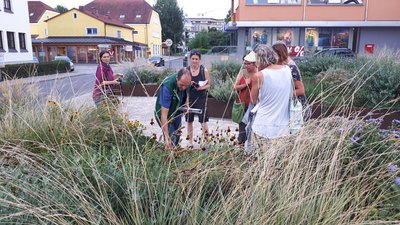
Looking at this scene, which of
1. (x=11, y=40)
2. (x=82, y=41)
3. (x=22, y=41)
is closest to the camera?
(x=11, y=40)

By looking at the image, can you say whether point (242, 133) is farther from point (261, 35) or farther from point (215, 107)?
point (261, 35)

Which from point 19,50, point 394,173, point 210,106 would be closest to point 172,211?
point 394,173

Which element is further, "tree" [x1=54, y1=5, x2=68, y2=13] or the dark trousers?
"tree" [x1=54, y1=5, x2=68, y2=13]

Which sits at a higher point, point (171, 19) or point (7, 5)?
point (171, 19)

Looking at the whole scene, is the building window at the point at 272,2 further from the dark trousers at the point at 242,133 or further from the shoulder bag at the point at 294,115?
the shoulder bag at the point at 294,115

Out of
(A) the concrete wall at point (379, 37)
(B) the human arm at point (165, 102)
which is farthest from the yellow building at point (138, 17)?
(B) the human arm at point (165, 102)

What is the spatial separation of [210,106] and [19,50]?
1006 inches

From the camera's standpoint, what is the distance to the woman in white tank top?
3467 millimetres

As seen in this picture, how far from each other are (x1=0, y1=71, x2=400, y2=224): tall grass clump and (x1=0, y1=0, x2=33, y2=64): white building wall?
1064 inches

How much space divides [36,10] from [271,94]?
215 feet

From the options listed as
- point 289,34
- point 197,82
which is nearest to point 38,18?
point 289,34

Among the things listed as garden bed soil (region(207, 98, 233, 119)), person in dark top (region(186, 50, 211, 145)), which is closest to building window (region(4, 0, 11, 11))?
garden bed soil (region(207, 98, 233, 119))

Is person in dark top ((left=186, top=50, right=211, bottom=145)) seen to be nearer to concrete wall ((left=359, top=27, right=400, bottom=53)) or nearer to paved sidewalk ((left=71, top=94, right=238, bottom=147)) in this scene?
paved sidewalk ((left=71, top=94, right=238, bottom=147))

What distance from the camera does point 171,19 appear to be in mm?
82375
